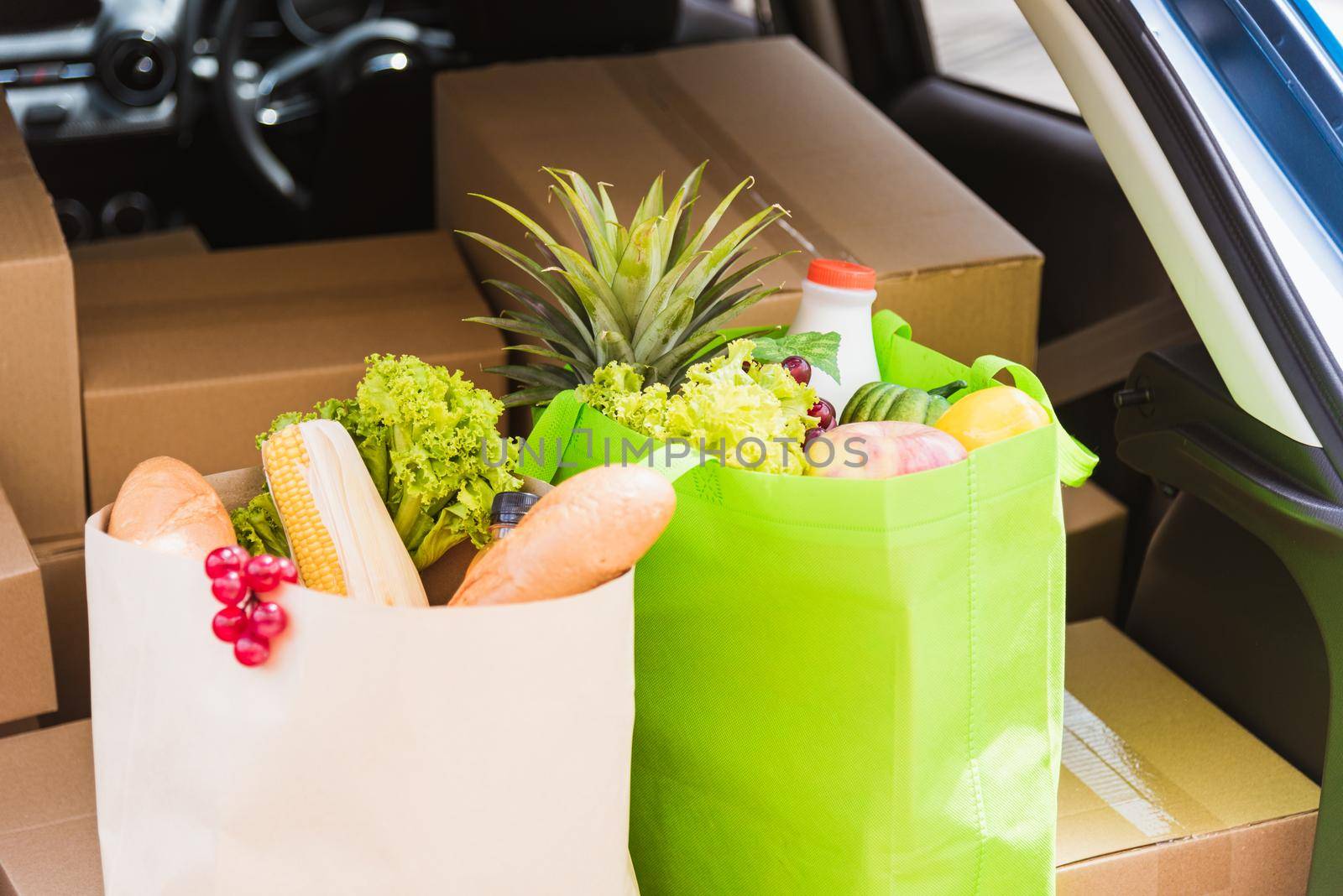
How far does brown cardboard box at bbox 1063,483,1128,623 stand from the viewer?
5.59 ft

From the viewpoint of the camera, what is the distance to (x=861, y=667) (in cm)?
88

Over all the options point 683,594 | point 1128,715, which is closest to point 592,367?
point 683,594

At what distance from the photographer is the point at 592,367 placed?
1092mm

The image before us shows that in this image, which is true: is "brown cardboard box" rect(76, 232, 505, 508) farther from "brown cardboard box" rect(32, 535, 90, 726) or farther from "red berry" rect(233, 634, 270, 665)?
"red berry" rect(233, 634, 270, 665)

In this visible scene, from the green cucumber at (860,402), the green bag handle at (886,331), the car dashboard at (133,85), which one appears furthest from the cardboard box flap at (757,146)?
the car dashboard at (133,85)

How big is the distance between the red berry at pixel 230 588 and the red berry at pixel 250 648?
0.02 meters

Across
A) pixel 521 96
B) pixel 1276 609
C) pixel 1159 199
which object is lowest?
pixel 1276 609

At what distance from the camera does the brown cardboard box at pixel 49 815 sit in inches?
38.3

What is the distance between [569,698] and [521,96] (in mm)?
1060

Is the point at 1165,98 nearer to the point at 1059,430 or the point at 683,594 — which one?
the point at 1059,430

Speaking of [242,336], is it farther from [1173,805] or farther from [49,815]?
[1173,805]

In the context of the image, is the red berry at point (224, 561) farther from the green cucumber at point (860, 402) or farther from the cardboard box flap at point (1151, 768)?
the cardboard box flap at point (1151, 768)

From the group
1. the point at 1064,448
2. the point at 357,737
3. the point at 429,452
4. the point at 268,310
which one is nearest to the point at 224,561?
the point at 357,737

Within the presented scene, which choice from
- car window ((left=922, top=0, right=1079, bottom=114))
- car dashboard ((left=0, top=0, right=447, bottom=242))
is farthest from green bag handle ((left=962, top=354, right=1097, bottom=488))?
car dashboard ((left=0, top=0, right=447, bottom=242))
